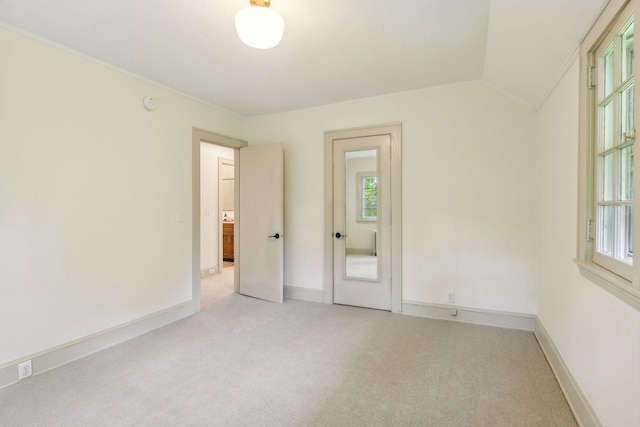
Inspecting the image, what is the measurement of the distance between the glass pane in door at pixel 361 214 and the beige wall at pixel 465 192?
0.36m

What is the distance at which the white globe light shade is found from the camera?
184 cm

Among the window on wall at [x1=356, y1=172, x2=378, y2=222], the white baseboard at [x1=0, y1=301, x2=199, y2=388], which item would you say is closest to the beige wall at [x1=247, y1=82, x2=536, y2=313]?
the window on wall at [x1=356, y1=172, x2=378, y2=222]

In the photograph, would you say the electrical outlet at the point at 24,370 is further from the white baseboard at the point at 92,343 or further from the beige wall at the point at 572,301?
the beige wall at the point at 572,301

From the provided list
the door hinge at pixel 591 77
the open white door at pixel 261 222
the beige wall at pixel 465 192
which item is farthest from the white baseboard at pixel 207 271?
the door hinge at pixel 591 77

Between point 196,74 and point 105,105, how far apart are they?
0.84m

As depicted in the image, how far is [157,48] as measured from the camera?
255cm

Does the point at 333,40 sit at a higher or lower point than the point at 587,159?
higher

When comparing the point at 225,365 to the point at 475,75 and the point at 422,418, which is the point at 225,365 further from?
the point at 475,75

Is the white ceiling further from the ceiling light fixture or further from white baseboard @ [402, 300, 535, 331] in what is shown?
white baseboard @ [402, 300, 535, 331]

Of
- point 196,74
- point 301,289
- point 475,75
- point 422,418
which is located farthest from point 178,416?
point 475,75

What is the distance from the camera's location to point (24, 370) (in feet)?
7.41

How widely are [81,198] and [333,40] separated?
240cm

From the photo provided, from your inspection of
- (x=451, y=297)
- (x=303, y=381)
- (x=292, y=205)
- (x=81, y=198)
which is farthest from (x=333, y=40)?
(x=451, y=297)

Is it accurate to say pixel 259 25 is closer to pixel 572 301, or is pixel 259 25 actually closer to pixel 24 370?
pixel 572 301
